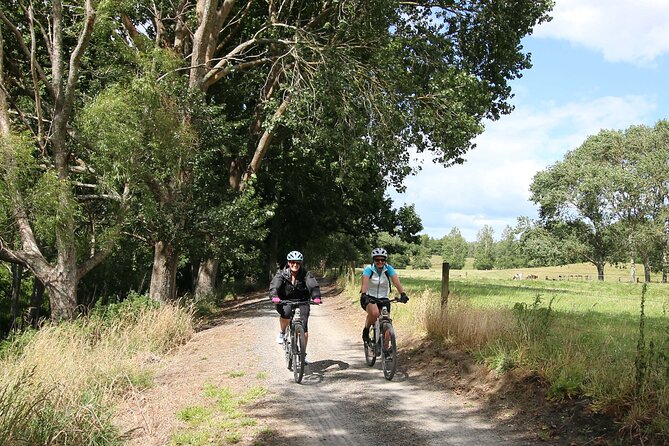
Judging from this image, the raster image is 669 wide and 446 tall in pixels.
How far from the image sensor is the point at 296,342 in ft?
27.0

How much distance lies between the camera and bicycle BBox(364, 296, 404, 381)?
8164 millimetres

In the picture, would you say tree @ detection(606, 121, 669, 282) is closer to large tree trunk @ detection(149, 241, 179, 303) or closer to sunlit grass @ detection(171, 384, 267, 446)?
large tree trunk @ detection(149, 241, 179, 303)

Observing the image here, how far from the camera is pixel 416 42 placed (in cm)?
1512

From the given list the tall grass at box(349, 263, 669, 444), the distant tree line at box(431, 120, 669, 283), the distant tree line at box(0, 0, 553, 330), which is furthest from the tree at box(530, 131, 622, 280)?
the tall grass at box(349, 263, 669, 444)

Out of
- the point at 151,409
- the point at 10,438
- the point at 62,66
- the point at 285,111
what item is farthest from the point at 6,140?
the point at 285,111

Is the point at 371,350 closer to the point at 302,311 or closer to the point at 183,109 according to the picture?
the point at 302,311

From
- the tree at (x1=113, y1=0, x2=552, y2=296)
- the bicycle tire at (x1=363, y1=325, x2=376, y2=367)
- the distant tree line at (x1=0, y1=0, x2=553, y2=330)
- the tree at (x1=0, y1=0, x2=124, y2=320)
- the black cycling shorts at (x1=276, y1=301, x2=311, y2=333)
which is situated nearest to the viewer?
the black cycling shorts at (x1=276, y1=301, x2=311, y2=333)

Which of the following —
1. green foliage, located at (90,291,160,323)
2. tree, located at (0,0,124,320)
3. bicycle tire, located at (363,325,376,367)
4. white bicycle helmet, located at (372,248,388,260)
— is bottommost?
bicycle tire, located at (363,325,376,367)

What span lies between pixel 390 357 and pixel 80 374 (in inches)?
176

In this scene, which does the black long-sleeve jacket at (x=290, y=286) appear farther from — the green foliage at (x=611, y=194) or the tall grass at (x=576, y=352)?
the green foliage at (x=611, y=194)

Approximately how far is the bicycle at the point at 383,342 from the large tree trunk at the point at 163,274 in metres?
9.21

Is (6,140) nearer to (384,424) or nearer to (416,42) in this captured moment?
(384,424)

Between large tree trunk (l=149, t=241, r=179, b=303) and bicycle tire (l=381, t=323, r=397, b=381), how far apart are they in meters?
9.88

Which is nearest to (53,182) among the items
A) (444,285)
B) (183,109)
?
(183,109)
